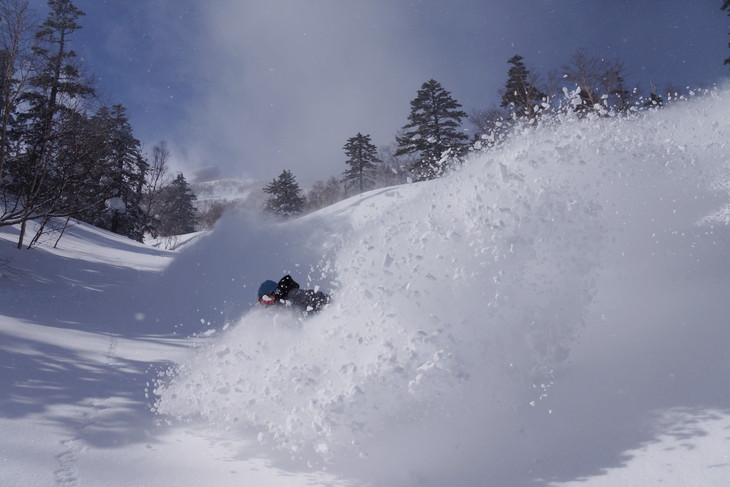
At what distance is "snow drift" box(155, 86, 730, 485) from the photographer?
385 centimetres

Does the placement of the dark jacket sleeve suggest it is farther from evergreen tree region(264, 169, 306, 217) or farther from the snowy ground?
evergreen tree region(264, 169, 306, 217)

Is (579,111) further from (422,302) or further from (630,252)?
(422,302)

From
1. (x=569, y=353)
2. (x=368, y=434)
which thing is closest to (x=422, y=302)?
(x=368, y=434)

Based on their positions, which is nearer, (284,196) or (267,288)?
(267,288)

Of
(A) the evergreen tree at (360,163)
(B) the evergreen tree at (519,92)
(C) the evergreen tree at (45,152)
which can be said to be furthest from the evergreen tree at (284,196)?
(C) the evergreen tree at (45,152)

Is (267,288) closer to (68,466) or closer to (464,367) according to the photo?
(68,466)

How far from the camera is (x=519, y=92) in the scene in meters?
30.2

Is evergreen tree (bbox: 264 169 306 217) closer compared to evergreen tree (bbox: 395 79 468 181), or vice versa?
evergreen tree (bbox: 395 79 468 181)

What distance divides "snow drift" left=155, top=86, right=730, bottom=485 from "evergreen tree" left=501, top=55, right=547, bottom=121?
23.0 m

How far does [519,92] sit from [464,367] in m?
31.0

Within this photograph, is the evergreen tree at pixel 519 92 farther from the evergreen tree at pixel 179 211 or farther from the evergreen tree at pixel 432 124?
the evergreen tree at pixel 179 211

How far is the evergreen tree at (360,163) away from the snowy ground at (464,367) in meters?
42.0

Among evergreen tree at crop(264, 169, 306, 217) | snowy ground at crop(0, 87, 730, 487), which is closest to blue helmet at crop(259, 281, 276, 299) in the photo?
snowy ground at crop(0, 87, 730, 487)

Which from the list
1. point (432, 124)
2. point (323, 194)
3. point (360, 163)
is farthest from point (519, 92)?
point (323, 194)
